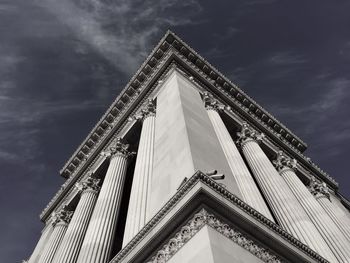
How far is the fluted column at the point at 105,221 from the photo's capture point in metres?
21.4

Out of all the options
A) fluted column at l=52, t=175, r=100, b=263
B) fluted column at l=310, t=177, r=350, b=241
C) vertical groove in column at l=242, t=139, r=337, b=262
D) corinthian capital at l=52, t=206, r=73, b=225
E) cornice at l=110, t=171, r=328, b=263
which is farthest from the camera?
corinthian capital at l=52, t=206, r=73, b=225

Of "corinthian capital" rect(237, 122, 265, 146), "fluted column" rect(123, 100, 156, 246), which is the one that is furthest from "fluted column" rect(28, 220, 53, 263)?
"corinthian capital" rect(237, 122, 265, 146)

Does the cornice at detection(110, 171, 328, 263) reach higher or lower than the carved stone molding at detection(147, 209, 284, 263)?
higher

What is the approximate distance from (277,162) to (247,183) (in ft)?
47.2

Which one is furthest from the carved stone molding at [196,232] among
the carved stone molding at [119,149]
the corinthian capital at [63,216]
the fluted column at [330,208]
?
the corinthian capital at [63,216]

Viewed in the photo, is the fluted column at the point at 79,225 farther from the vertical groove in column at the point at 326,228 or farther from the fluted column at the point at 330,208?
the fluted column at the point at 330,208

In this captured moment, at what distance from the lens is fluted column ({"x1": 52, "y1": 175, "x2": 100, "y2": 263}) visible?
26.7 m

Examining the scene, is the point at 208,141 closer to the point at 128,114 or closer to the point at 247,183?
the point at 247,183

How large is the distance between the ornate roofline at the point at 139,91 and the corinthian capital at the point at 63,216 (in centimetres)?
534

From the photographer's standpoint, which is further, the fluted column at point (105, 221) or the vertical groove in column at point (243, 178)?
the fluted column at point (105, 221)

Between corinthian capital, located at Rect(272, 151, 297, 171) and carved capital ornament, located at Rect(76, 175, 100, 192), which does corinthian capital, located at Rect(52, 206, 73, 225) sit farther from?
corinthian capital, located at Rect(272, 151, 297, 171)

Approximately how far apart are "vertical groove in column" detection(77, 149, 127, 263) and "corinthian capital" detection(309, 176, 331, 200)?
1823cm

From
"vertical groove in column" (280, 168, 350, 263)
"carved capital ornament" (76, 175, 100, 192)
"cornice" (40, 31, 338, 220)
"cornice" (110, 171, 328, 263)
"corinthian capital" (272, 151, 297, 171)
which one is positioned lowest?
"cornice" (110, 171, 328, 263)

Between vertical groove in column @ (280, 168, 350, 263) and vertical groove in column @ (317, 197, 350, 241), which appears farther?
vertical groove in column @ (317, 197, 350, 241)
